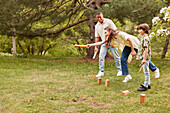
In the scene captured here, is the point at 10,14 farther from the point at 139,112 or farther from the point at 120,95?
the point at 139,112

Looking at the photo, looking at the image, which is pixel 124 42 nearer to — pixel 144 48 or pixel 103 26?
pixel 144 48

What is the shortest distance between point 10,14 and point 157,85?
836 cm

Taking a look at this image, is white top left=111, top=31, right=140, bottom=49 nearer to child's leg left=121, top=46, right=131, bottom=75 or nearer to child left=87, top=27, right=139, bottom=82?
child left=87, top=27, right=139, bottom=82

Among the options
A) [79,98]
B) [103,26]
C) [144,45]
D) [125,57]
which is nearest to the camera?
[79,98]

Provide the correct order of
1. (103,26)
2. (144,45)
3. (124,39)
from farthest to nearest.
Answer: (103,26), (124,39), (144,45)

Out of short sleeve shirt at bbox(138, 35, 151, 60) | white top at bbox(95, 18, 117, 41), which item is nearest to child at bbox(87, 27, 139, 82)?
white top at bbox(95, 18, 117, 41)

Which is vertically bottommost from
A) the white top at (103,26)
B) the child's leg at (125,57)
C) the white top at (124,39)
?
the child's leg at (125,57)

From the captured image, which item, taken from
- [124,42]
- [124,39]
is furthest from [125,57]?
[124,39]

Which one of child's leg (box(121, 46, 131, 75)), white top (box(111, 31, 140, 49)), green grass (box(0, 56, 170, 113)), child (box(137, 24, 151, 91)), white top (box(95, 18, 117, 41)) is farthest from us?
white top (box(95, 18, 117, 41))

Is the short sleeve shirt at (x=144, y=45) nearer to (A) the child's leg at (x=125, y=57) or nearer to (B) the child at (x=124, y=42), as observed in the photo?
(B) the child at (x=124, y=42)

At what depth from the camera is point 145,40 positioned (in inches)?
202

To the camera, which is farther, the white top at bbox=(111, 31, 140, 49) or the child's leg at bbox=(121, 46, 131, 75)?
the child's leg at bbox=(121, 46, 131, 75)

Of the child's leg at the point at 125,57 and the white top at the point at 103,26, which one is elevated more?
the white top at the point at 103,26

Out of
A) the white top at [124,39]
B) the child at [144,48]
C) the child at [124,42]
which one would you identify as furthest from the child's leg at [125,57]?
the child at [144,48]
